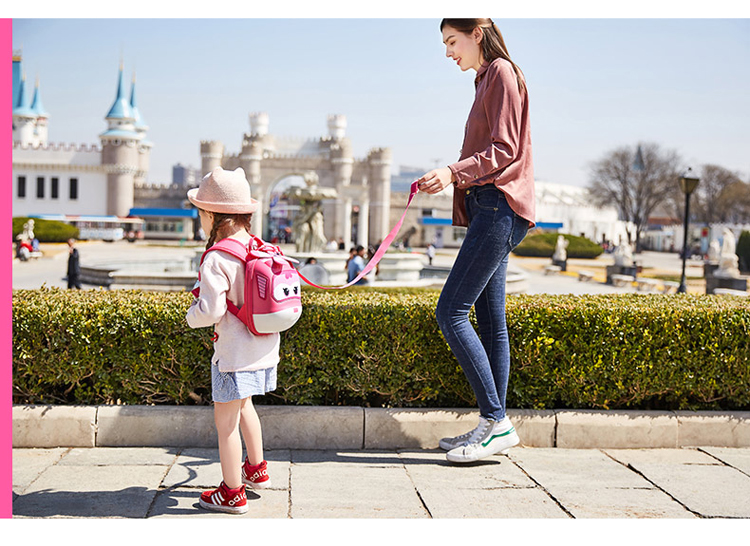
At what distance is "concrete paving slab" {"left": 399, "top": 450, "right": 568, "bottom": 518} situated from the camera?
2721 mm

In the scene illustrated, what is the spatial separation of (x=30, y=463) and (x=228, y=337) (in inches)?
49.5

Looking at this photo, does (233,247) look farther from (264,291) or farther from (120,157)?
(120,157)

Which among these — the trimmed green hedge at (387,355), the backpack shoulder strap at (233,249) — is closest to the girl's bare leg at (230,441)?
the backpack shoulder strap at (233,249)

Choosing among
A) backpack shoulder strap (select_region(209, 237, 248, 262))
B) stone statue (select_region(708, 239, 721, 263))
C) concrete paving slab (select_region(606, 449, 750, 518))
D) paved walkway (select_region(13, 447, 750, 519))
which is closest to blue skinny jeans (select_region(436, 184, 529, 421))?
paved walkway (select_region(13, 447, 750, 519))

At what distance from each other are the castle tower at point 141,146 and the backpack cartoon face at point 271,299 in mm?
68216

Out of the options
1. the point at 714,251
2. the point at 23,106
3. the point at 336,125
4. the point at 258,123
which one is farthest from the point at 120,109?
the point at 714,251

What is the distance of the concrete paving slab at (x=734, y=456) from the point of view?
3.36 meters

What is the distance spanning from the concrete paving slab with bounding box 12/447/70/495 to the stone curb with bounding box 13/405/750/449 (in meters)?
0.07

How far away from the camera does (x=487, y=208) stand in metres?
3.22

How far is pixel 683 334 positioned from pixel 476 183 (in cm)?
144

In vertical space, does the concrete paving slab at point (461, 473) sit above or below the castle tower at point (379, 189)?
below

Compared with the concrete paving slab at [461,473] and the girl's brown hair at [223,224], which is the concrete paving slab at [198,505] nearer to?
the concrete paving slab at [461,473]
